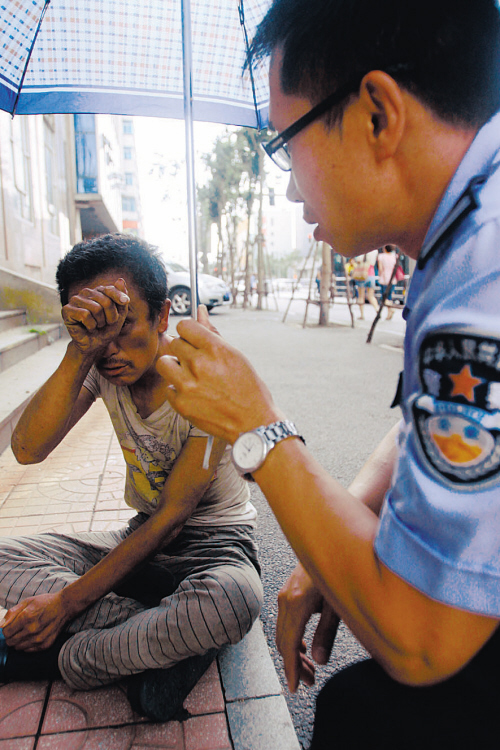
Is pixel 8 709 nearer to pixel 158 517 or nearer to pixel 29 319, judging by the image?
pixel 158 517

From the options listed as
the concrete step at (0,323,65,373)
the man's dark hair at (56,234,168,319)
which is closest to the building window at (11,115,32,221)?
the concrete step at (0,323,65,373)

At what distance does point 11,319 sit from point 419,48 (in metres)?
6.92

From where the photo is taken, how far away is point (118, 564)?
1541mm

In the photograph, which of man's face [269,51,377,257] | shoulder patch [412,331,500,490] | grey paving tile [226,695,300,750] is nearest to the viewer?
shoulder patch [412,331,500,490]

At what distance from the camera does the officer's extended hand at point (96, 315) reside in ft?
Answer: 4.70

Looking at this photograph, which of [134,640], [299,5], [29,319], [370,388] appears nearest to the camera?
[299,5]

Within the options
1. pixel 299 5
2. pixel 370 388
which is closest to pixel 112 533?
pixel 299 5

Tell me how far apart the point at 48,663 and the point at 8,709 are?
139 millimetres

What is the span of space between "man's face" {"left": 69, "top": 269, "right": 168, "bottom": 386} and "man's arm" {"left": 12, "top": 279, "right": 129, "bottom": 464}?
→ 0.05 meters

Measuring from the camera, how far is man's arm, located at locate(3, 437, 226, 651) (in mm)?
1479

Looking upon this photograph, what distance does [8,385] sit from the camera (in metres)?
4.48

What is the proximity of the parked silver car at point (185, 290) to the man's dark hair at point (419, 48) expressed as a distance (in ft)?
43.8

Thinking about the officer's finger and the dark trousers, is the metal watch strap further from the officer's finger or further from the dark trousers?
the officer's finger

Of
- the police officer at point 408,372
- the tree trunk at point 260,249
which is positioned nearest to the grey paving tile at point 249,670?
the police officer at point 408,372
